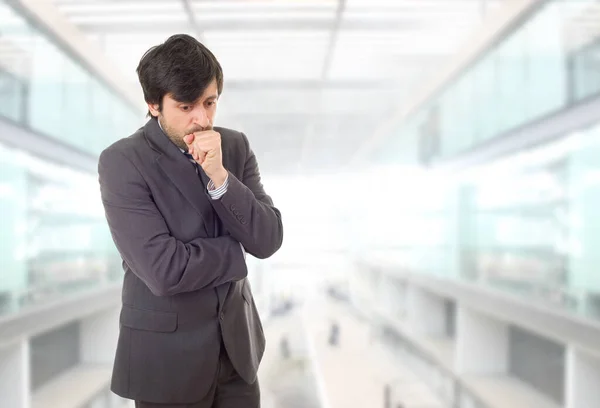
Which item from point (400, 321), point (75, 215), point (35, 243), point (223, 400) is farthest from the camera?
point (400, 321)

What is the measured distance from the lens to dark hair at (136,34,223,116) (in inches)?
34.4

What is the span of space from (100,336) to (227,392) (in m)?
2.46

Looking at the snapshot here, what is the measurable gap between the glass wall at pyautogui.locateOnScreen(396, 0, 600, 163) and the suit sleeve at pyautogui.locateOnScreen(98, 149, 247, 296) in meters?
1.73

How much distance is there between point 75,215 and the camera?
268 cm

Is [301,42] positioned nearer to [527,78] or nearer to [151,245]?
[527,78]

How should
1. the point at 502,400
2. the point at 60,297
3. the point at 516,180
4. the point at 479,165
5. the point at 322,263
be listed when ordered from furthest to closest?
the point at 322,263 → the point at 479,165 → the point at 502,400 → the point at 516,180 → the point at 60,297

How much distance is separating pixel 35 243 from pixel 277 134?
3867 mm

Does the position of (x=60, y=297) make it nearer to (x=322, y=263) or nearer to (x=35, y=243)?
(x=35, y=243)

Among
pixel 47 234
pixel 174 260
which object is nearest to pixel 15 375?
pixel 47 234

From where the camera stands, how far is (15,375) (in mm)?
2145

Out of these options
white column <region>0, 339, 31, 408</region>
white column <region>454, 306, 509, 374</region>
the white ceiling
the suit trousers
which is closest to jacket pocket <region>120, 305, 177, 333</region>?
the suit trousers

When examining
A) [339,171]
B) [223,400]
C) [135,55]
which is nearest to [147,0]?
[135,55]

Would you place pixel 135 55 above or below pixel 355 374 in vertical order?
above

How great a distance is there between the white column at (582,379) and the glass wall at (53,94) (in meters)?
2.42
